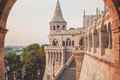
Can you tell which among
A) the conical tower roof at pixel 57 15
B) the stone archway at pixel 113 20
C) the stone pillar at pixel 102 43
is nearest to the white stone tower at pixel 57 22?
the conical tower roof at pixel 57 15

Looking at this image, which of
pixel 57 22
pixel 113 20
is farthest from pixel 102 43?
pixel 57 22

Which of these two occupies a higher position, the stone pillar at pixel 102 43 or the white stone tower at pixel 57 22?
the white stone tower at pixel 57 22

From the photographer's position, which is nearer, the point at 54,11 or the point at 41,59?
the point at 54,11

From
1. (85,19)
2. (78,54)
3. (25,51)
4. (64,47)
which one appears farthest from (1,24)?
(25,51)

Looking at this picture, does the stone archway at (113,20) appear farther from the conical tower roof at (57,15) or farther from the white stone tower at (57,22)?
the conical tower roof at (57,15)

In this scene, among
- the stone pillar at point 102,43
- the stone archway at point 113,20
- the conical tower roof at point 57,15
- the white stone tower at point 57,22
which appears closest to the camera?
the stone archway at point 113,20

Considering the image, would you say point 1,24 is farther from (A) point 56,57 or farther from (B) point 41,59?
(B) point 41,59

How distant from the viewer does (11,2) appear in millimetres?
8656

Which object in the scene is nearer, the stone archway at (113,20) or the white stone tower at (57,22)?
the stone archway at (113,20)

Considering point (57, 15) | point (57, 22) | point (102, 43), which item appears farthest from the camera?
point (57, 15)

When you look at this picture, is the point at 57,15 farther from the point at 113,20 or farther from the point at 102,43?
the point at 113,20

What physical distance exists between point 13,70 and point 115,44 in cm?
6356

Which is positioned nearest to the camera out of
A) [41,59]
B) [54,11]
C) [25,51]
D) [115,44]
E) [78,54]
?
[115,44]

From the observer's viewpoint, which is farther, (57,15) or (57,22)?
(57,15)
